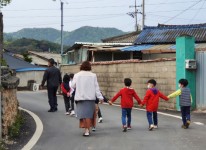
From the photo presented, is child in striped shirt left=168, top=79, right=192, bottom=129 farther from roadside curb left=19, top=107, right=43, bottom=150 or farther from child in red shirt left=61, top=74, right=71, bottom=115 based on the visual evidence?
child in red shirt left=61, top=74, right=71, bottom=115

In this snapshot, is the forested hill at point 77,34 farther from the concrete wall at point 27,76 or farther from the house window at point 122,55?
the house window at point 122,55

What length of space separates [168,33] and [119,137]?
62.2 ft

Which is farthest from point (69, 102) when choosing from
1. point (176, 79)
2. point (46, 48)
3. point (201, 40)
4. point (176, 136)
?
point (46, 48)

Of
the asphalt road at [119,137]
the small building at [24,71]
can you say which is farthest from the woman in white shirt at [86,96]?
the small building at [24,71]

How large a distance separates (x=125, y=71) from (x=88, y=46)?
8.40 metres

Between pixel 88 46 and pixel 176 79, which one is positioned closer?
pixel 176 79

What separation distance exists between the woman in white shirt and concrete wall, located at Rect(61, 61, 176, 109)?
23.4ft

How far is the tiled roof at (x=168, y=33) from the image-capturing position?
26.6 metres

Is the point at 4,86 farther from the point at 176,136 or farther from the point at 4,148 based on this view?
the point at 176,136

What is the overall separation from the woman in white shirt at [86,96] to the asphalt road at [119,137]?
0.39 m

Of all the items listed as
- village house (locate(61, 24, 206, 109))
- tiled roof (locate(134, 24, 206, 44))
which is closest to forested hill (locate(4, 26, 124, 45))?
tiled roof (locate(134, 24, 206, 44))

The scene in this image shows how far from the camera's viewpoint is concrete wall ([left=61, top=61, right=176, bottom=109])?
17281 millimetres

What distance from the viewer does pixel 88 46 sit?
94.3 ft

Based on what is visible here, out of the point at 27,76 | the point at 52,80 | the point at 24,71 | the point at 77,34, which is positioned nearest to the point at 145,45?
the point at 52,80
